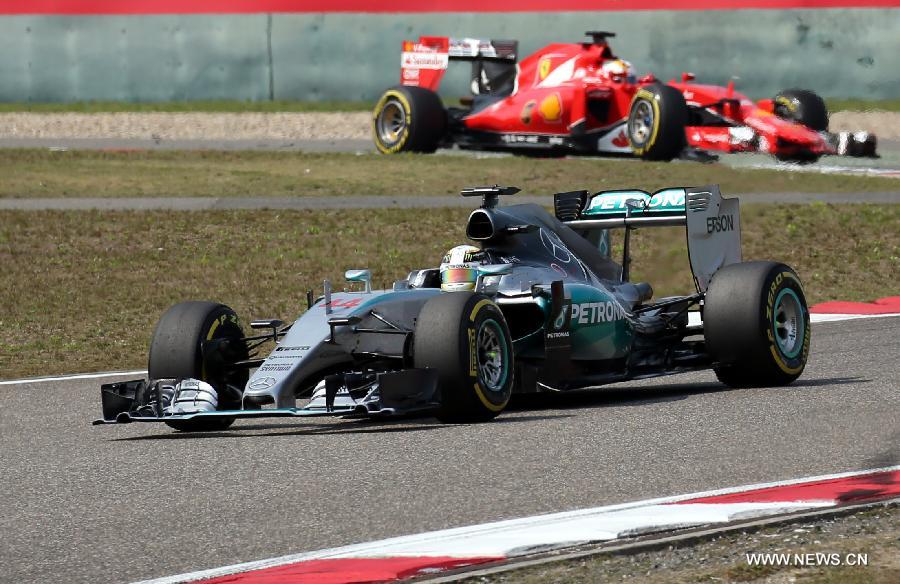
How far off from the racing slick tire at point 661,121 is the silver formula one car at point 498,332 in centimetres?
1148

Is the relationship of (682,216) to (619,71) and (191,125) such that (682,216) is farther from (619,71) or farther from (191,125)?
(191,125)

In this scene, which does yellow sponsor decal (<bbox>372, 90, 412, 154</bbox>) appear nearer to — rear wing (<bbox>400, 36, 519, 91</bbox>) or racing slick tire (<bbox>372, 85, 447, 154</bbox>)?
racing slick tire (<bbox>372, 85, 447, 154</bbox>)

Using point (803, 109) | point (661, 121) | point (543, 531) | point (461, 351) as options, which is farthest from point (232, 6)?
point (543, 531)

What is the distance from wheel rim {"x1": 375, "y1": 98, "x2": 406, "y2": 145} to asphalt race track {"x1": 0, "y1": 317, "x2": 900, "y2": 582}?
15.8 m

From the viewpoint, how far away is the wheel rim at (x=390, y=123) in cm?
2628

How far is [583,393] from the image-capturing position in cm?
1116

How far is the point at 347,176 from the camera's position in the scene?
23578 mm

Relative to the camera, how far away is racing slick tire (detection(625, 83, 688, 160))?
23.1 m

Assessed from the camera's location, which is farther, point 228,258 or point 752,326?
point 228,258

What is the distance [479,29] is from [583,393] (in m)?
21.6

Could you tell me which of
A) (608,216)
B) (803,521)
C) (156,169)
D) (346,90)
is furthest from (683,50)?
(803,521)

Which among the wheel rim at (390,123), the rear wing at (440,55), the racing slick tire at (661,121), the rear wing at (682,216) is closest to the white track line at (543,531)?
the rear wing at (682,216)

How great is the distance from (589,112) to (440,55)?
3.03 m
